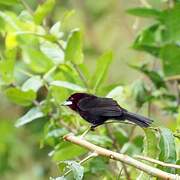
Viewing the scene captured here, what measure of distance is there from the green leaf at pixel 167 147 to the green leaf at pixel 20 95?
0.50 m

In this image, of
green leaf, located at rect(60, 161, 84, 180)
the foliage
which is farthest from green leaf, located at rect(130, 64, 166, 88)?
green leaf, located at rect(60, 161, 84, 180)

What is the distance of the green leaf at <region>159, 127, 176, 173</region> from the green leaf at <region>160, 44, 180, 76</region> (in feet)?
1.69

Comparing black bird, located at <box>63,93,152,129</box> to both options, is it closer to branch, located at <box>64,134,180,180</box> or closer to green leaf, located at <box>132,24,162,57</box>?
branch, located at <box>64,134,180,180</box>

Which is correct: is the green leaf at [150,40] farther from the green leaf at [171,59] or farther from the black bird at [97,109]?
the black bird at [97,109]

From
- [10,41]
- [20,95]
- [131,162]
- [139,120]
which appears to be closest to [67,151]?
[20,95]

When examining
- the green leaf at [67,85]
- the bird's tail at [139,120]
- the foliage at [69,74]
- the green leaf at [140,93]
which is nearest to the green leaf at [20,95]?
the foliage at [69,74]

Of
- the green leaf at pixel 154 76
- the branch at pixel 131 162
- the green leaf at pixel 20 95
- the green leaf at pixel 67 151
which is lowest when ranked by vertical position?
the green leaf at pixel 67 151

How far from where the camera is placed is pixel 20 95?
1.49m

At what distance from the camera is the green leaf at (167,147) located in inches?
41.5

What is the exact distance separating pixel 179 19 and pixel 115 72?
1757 millimetres

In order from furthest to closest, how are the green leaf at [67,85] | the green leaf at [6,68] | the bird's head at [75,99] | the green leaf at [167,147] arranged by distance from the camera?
the green leaf at [6,68], the green leaf at [67,85], the bird's head at [75,99], the green leaf at [167,147]

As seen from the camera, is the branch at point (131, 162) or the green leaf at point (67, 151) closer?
the branch at point (131, 162)

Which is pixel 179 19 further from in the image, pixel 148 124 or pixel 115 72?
pixel 115 72

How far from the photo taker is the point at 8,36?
1.53 metres
